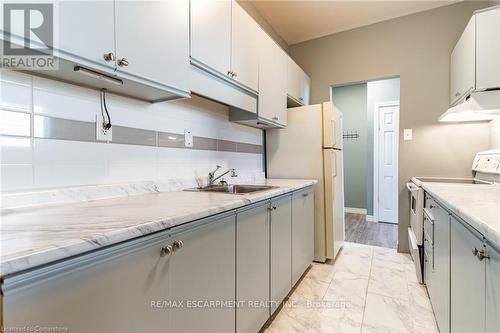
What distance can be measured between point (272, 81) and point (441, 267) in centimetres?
187

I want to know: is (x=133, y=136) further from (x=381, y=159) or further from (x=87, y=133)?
(x=381, y=159)

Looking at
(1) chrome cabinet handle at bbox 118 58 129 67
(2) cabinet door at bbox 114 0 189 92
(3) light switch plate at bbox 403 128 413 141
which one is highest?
(2) cabinet door at bbox 114 0 189 92

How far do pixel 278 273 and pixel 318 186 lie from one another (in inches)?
45.8

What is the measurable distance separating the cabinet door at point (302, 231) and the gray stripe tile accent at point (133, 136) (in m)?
1.14

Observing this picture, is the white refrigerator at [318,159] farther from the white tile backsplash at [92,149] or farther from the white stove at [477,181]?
the white tile backsplash at [92,149]

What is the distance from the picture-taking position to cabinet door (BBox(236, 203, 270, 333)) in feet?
4.09

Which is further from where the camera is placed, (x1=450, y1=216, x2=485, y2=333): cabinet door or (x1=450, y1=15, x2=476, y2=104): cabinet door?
(x1=450, y1=15, x2=476, y2=104): cabinet door

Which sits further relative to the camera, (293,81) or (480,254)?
(293,81)

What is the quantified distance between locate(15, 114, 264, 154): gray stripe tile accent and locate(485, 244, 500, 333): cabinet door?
1.58 metres

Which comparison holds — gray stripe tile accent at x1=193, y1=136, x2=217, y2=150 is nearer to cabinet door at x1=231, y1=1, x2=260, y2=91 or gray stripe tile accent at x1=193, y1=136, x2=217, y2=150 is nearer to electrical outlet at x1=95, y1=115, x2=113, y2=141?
cabinet door at x1=231, y1=1, x2=260, y2=91

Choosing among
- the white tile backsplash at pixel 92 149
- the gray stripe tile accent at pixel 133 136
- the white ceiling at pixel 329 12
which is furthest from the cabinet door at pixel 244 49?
the white ceiling at pixel 329 12

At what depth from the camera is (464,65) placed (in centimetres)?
213

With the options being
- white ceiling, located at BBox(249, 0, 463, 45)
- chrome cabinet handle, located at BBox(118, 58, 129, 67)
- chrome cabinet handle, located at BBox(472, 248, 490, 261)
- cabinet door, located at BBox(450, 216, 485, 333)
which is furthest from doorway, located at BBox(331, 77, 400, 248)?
chrome cabinet handle, located at BBox(118, 58, 129, 67)

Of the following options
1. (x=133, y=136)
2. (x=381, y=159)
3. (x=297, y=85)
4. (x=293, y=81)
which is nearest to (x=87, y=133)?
(x=133, y=136)
